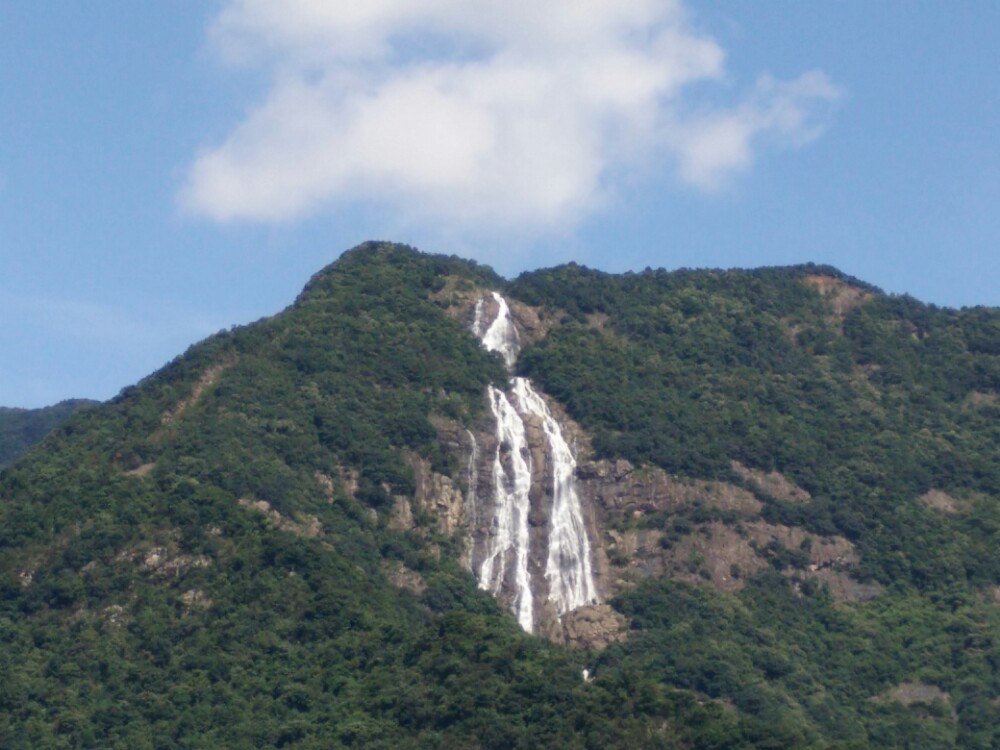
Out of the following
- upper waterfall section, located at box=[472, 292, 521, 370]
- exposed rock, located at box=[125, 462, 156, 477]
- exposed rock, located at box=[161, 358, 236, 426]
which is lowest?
exposed rock, located at box=[125, 462, 156, 477]

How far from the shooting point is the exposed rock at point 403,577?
9869 cm

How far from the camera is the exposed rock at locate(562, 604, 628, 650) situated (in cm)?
9706

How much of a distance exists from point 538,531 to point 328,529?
11.4 meters

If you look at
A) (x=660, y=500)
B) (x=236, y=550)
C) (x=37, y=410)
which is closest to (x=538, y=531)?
(x=660, y=500)

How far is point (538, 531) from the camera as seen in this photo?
106 m

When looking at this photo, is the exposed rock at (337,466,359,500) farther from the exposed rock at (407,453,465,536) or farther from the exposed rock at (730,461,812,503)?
the exposed rock at (730,461,812,503)

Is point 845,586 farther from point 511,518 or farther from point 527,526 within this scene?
point 511,518

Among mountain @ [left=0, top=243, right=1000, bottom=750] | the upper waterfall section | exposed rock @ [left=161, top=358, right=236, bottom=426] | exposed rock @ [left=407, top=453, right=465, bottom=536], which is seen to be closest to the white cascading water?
mountain @ [left=0, top=243, right=1000, bottom=750]

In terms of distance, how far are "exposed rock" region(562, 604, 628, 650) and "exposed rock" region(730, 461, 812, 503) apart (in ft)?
42.2

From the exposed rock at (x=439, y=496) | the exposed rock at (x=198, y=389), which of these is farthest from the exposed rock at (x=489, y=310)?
the exposed rock at (x=198, y=389)

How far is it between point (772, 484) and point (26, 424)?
64.0 meters

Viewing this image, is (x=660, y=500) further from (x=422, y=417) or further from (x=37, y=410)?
(x=37, y=410)

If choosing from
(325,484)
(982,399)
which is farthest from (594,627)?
(982,399)

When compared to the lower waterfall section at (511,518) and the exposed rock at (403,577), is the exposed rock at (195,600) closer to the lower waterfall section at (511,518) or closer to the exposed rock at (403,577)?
the exposed rock at (403,577)
